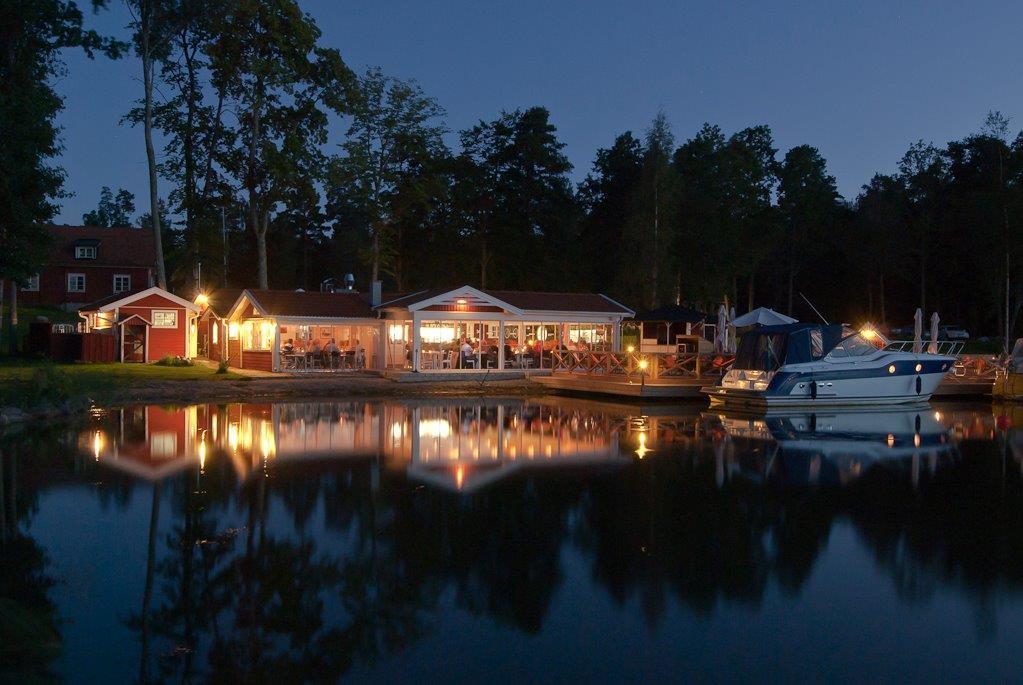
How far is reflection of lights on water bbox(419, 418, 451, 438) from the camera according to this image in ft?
60.0

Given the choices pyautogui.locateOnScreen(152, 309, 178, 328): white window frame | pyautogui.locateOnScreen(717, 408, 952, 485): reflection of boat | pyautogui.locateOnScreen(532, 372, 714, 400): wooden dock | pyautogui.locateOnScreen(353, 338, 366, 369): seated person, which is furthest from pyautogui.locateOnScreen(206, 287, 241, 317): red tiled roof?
pyautogui.locateOnScreen(717, 408, 952, 485): reflection of boat

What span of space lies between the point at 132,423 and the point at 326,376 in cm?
1103

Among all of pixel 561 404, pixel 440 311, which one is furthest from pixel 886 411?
pixel 440 311

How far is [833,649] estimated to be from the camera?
6855 millimetres

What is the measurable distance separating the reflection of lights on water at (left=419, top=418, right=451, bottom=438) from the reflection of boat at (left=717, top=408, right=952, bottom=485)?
18.8 ft

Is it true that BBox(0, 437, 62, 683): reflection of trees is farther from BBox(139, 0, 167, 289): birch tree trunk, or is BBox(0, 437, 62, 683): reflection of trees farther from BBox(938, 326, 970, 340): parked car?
BBox(938, 326, 970, 340): parked car

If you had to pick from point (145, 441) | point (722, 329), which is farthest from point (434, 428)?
point (722, 329)

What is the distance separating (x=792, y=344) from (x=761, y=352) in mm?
839

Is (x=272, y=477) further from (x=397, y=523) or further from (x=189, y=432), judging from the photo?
(x=189, y=432)

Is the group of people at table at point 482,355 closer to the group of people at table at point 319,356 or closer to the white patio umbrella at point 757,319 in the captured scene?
the group of people at table at point 319,356

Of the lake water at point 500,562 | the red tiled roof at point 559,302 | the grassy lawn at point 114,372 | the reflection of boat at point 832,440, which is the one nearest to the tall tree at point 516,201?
the red tiled roof at point 559,302

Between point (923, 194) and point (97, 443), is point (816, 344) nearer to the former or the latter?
point (97, 443)

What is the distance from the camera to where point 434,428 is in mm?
19484

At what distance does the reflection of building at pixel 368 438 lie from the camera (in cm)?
1436
